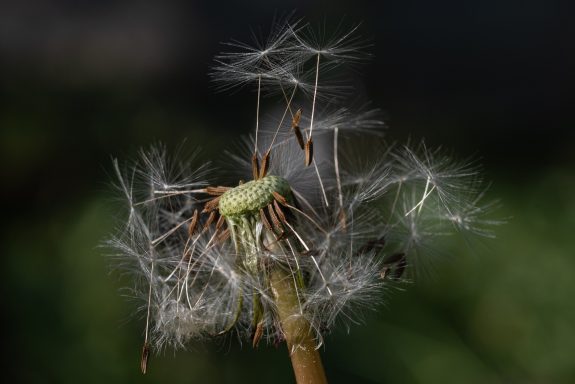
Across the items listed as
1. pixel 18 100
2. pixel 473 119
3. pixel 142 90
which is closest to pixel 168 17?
pixel 142 90

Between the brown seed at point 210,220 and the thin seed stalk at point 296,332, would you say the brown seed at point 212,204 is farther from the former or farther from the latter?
the thin seed stalk at point 296,332

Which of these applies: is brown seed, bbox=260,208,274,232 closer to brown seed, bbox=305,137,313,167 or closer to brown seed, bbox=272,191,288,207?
brown seed, bbox=272,191,288,207

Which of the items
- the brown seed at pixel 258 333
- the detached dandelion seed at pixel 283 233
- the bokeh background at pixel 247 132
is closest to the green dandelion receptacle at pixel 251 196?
the detached dandelion seed at pixel 283 233

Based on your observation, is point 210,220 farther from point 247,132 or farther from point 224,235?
point 247,132

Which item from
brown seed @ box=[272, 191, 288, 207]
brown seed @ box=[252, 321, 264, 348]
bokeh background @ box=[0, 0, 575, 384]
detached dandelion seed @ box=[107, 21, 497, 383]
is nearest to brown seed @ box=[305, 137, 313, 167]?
detached dandelion seed @ box=[107, 21, 497, 383]

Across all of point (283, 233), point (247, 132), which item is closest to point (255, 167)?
point (283, 233)

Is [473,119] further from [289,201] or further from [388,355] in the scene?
[289,201]

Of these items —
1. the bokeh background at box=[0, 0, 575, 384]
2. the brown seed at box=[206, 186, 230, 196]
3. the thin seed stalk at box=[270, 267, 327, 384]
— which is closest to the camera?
the thin seed stalk at box=[270, 267, 327, 384]
